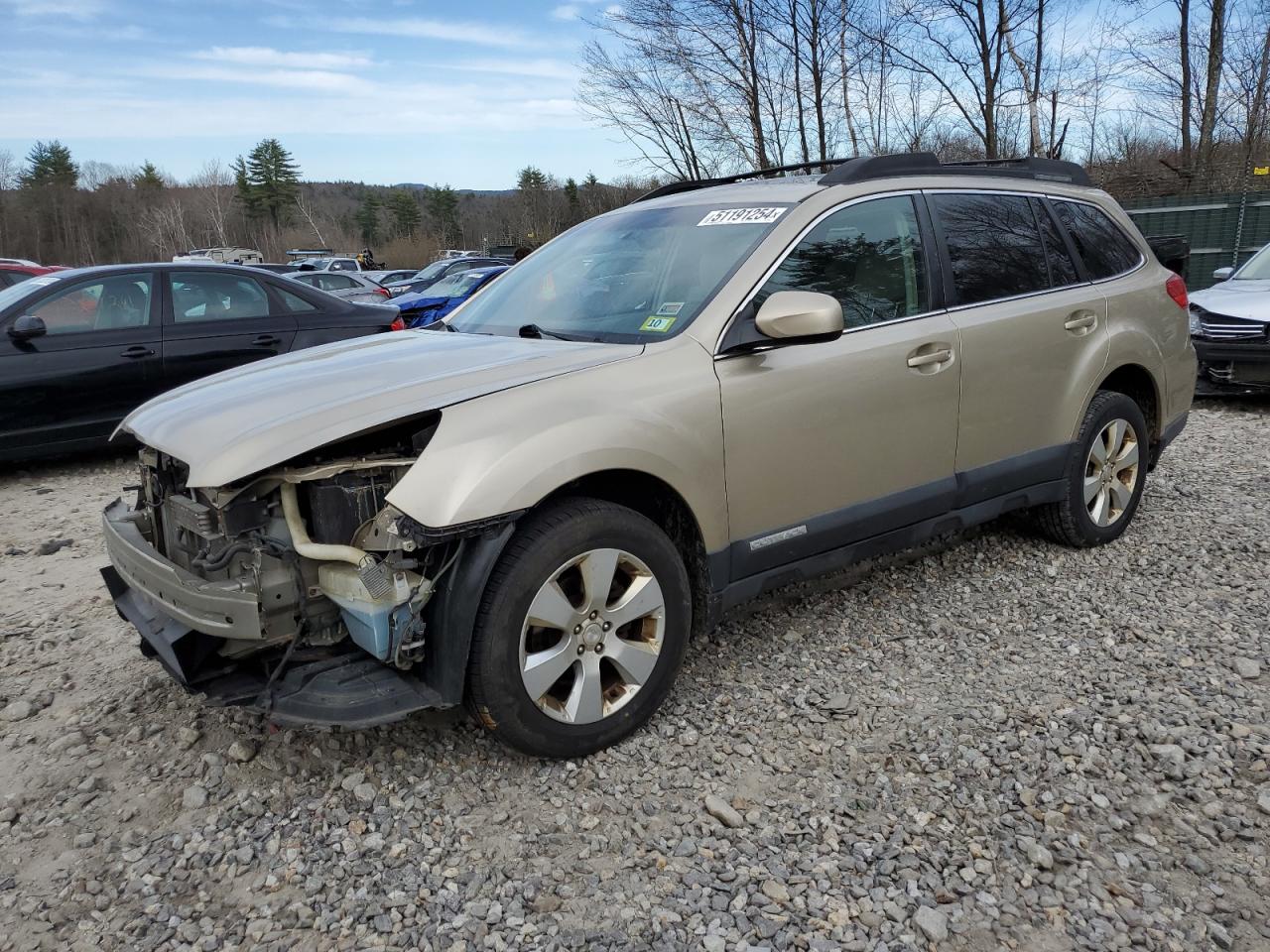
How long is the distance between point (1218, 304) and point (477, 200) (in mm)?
134298

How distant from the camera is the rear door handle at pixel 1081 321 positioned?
4.07 m

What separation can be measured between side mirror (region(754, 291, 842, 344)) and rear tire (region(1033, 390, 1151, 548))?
6.33 ft

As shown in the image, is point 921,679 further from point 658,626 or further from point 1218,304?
point 1218,304

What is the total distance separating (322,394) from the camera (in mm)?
2672

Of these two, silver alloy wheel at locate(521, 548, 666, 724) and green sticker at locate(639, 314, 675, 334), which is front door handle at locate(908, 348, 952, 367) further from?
silver alloy wheel at locate(521, 548, 666, 724)

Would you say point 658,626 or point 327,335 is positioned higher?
point 327,335

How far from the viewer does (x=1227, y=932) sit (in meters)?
2.08

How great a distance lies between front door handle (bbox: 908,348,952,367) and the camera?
136 inches

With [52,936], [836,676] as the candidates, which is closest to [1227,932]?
[836,676]

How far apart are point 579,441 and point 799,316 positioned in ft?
2.72

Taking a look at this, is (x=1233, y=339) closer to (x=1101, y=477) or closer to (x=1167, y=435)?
(x=1167, y=435)

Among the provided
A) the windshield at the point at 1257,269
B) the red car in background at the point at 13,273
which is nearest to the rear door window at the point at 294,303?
the red car in background at the point at 13,273

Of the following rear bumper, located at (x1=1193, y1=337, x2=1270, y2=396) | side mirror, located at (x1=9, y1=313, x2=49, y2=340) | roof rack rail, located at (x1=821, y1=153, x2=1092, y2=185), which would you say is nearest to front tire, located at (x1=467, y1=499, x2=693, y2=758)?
roof rack rail, located at (x1=821, y1=153, x2=1092, y2=185)

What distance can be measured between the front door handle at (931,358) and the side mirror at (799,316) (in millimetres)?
658
